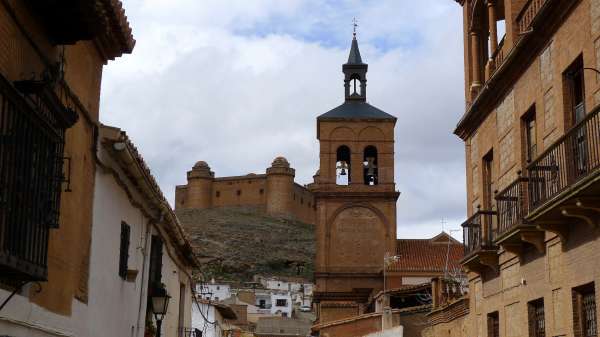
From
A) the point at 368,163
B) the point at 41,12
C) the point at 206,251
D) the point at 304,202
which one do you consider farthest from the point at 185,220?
the point at 41,12

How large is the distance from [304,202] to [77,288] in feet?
338

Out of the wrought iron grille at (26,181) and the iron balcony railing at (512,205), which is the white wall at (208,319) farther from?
the wrought iron grille at (26,181)

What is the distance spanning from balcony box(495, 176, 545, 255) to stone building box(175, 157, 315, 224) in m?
93.8

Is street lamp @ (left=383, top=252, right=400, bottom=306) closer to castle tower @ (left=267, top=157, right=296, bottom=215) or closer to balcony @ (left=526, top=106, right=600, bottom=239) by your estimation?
balcony @ (left=526, top=106, right=600, bottom=239)

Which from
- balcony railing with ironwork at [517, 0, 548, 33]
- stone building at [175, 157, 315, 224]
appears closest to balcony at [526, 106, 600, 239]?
balcony railing with ironwork at [517, 0, 548, 33]

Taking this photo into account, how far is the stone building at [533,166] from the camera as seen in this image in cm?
1048

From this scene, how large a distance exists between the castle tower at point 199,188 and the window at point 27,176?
103720 mm

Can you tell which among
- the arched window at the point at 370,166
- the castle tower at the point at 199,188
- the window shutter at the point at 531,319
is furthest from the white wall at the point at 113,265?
the castle tower at the point at 199,188

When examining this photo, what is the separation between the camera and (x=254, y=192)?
362ft

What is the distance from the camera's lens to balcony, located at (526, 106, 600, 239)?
9570mm

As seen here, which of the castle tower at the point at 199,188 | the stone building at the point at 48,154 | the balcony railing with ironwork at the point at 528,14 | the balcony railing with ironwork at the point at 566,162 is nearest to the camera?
the stone building at the point at 48,154

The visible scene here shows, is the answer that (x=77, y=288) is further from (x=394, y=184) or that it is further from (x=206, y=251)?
(x=206, y=251)

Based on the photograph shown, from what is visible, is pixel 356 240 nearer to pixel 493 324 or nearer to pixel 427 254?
pixel 427 254

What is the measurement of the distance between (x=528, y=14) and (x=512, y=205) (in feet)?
9.54
